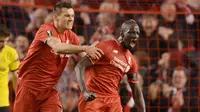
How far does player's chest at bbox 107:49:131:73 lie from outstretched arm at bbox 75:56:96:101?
0.26 m

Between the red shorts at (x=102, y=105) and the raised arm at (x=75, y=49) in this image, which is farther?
the red shorts at (x=102, y=105)

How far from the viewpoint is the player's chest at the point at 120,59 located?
5.76 m

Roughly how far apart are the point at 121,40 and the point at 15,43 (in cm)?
327

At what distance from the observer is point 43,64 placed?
18.7ft

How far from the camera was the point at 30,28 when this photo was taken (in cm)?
907

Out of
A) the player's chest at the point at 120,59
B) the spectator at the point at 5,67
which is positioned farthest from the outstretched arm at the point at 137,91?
the spectator at the point at 5,67

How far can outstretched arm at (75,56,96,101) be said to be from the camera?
5371mm

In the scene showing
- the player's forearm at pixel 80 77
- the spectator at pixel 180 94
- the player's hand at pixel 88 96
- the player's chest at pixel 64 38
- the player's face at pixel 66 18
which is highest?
the player's face at pixel 66 18

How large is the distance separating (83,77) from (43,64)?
19.0 inches

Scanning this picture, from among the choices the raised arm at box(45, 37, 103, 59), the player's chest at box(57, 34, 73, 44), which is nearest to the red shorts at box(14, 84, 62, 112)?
the player's chest at box(57, 34, 73, 44)

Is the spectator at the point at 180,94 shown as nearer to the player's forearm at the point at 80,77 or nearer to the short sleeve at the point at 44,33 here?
the player's forearm at the point at 80,77

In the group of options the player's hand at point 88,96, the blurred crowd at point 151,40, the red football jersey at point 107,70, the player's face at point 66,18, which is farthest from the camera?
the blurred crowd at point 151,40

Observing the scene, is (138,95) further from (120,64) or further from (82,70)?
(82,70)

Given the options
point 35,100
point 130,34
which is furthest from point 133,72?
point 35,100
